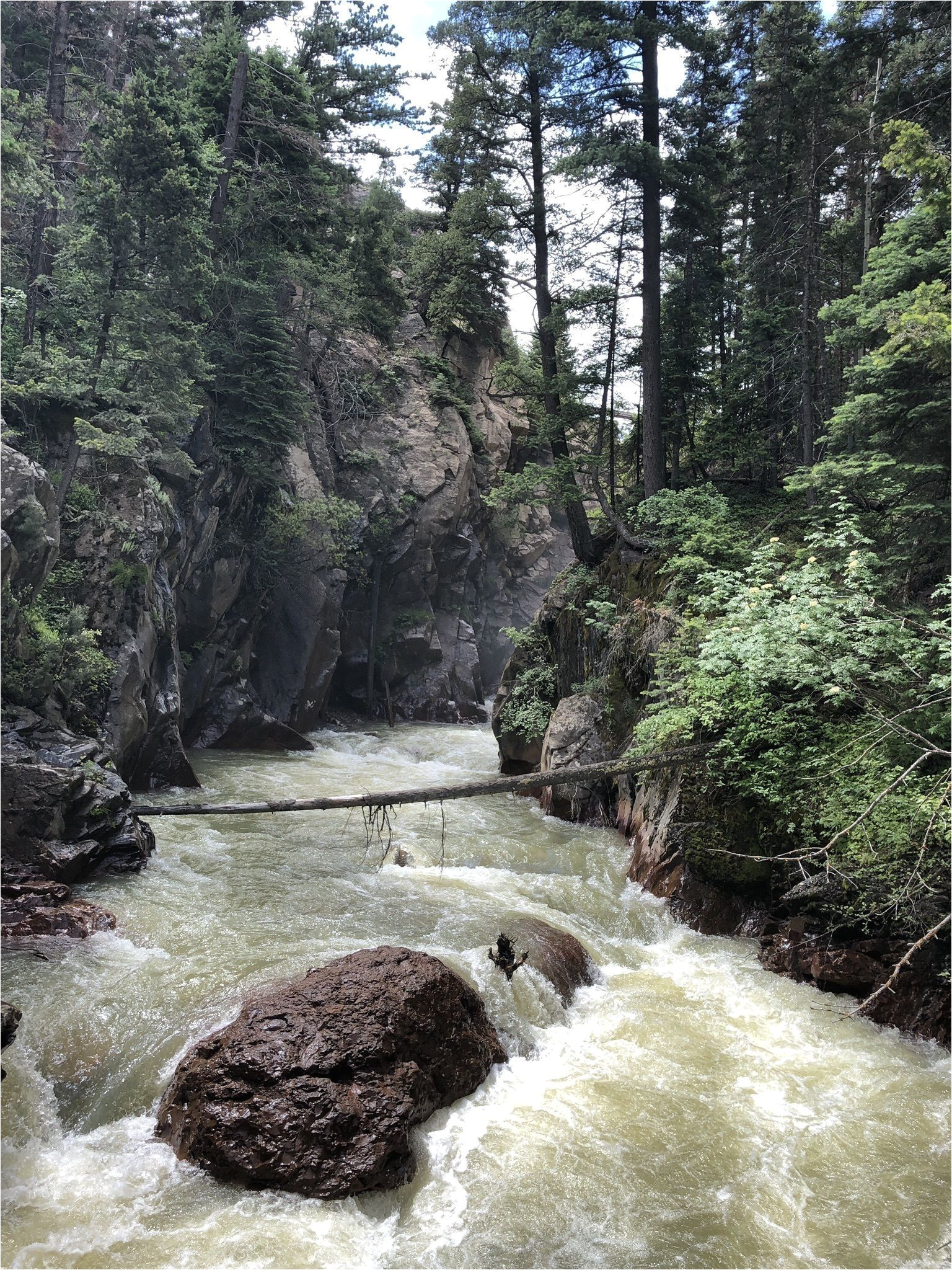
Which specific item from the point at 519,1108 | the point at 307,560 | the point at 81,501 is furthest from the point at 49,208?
the point at 519,1108

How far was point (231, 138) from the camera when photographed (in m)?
16.7

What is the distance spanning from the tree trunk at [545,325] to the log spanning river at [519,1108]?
9.66m

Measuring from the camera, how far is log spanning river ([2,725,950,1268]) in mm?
4320

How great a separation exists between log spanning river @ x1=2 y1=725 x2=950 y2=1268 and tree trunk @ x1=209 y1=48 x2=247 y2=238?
14.7 m

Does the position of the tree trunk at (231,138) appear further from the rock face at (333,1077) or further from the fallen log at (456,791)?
the rock face at (333,1077)

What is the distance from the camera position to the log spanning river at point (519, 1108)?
14.2 feet

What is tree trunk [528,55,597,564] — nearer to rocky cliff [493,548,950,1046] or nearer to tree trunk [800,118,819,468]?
rocky cliff [493,548,950,1046]

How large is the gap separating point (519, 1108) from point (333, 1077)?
148cm

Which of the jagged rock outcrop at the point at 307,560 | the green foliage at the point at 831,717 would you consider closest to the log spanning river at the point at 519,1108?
the green foliage at the point at 831,717

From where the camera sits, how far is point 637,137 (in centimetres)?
1512

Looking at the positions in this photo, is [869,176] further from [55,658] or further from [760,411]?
[55,658]

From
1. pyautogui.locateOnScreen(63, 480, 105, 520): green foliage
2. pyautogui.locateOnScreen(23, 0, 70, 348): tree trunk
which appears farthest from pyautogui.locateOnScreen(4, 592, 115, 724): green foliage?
pyautogui.locateOnScreen(23, 0, 70, 348): tree trunk

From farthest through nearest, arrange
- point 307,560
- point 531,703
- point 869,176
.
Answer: point 307,560
point 531,703
point 869,176

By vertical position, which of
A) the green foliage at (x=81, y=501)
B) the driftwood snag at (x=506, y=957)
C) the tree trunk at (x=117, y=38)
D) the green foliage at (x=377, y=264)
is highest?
the tree trunk at (x=117, y=38)
